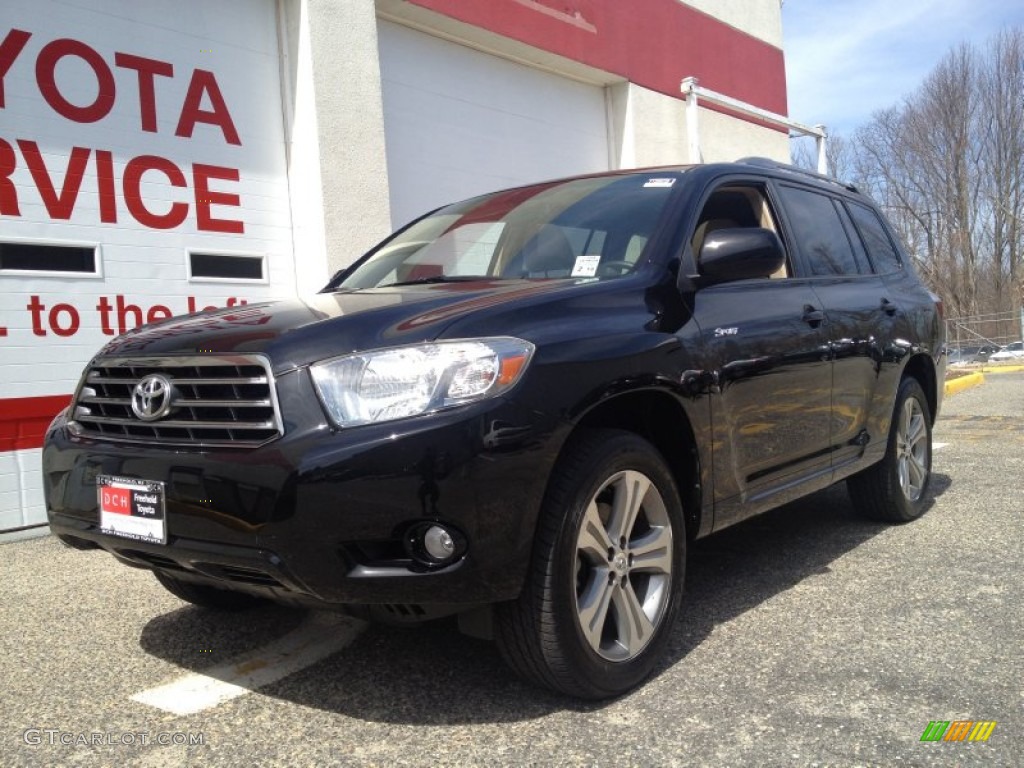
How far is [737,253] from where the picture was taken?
327 cm

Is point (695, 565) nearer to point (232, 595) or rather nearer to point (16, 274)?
point (232, 595)

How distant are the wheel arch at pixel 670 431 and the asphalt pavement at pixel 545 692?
524mm

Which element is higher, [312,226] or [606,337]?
[312,226]

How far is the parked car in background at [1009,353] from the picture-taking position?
23.9 metres

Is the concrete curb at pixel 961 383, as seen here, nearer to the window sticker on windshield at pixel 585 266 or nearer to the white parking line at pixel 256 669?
the window sticker on windshield at pixel 585 266

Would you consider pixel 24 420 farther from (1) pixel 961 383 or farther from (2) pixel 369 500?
(1) pixel 961 383

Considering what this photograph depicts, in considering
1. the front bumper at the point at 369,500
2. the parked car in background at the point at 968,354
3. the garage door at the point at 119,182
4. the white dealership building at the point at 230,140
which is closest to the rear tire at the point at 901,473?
the front bumper at the point at 369,500

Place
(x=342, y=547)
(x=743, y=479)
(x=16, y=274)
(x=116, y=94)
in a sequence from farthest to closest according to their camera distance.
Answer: (x=116, y=94) < (x=16, y=274) < (x=743, y=479) < (x=342, y=547)

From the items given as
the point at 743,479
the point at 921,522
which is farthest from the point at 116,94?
the point at 921,522

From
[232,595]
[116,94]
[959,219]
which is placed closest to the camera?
[232,595]

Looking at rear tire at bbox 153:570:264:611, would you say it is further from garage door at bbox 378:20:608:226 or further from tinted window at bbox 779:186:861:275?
garage door at bbox 378:20:608:226

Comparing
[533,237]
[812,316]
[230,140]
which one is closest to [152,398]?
[533,237]

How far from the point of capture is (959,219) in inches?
1441

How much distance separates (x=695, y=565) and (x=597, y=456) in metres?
1.84
